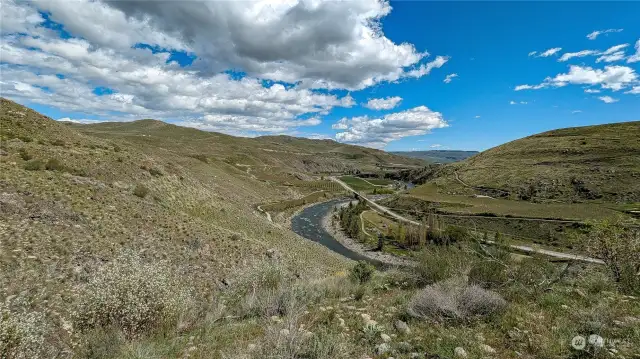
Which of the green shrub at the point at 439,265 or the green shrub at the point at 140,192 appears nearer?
the green shrub at the point at 439,265

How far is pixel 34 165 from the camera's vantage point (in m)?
24.1

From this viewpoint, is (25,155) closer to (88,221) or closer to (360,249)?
(88,221)

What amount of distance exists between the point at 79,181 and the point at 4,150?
265 inches

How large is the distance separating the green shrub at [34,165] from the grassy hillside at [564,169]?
12351 centimetres

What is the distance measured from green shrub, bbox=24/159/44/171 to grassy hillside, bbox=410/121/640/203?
405ft

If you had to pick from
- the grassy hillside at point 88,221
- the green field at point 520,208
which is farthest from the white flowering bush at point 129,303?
the green field at point 520,208

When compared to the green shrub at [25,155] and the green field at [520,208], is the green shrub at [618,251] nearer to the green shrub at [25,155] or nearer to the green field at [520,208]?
the green shrub at [25,155]

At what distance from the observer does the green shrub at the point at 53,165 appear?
25.6m

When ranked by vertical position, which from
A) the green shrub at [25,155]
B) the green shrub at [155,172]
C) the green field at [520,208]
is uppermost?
the green shrub at [25,155]

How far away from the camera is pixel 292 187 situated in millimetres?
131125

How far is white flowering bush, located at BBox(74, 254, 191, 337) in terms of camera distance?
27.5ft

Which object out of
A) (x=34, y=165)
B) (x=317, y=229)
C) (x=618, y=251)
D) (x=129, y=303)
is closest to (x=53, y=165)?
(x=34, y=165)

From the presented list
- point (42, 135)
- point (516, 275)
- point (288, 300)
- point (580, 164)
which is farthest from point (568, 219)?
point (42, 135)

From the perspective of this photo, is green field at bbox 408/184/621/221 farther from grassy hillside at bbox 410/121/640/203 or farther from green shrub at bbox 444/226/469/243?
green shrub at bbox 444/226/469/243
